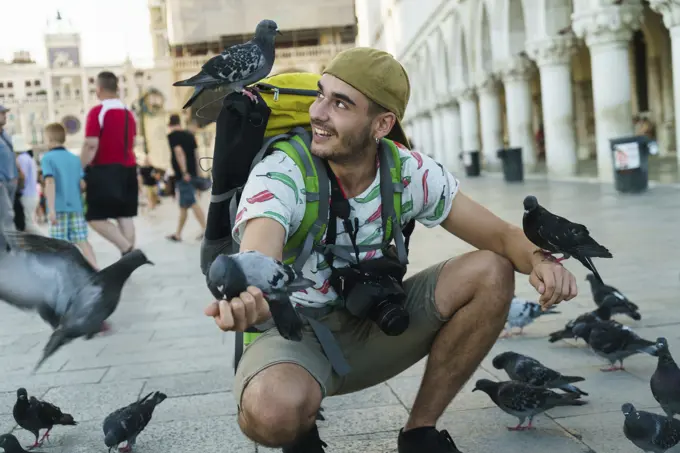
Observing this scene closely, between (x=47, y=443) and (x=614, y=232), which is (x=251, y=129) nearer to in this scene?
(x=47, y=443)

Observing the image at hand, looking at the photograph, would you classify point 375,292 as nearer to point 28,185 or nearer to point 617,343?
point 617,343

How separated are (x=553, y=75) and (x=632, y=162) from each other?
18.5ft

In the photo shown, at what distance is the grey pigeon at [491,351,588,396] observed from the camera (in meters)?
3.73

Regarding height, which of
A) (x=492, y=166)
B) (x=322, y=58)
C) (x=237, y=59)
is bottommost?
(x=492, y=166)

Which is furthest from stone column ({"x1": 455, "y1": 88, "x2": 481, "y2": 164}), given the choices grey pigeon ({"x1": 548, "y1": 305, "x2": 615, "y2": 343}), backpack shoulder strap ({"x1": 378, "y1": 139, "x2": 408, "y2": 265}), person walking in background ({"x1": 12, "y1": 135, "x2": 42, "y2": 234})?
backpack shoulder strap ({"x1": 378, "y1": 139, "x2": 408, "y2": 265})

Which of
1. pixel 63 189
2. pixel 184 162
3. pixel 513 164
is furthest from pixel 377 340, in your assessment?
pixel 513 164

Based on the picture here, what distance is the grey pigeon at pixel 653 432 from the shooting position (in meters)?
2.96


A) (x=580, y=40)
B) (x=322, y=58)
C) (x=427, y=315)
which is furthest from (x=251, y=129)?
(x=322, y=58)

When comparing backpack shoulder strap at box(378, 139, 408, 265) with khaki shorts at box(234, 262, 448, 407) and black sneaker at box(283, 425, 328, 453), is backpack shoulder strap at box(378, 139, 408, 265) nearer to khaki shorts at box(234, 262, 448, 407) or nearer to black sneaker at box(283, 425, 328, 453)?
khaki shorts at box(234, 262, 448, 407)

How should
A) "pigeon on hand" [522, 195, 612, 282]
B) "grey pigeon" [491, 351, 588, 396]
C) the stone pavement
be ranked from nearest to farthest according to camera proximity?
"pigeon on hand" [522, 195, 612, 282], the stone pavement, "grey pigeon" [491, 351, 588, 396]

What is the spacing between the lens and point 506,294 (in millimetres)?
3201

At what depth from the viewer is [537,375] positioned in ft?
12.3

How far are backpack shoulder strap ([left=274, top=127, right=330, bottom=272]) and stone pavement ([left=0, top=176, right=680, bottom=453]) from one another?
952mm

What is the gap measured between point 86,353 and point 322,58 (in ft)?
191
